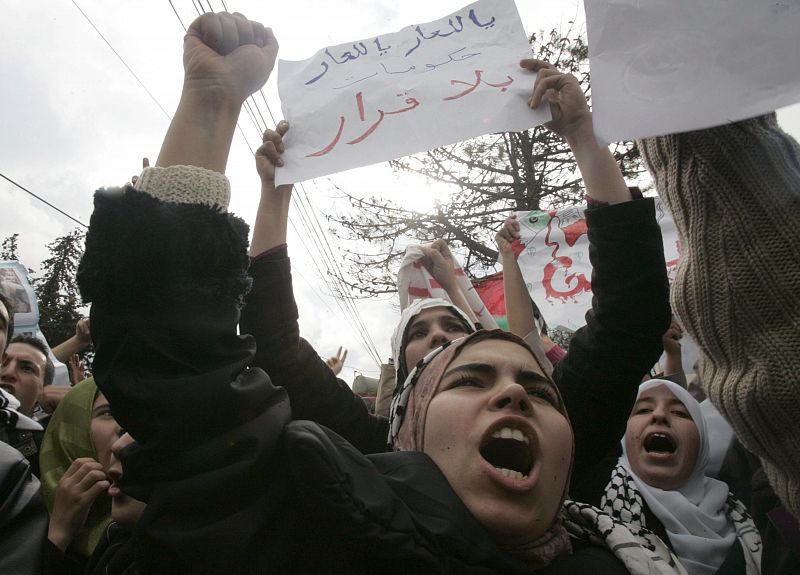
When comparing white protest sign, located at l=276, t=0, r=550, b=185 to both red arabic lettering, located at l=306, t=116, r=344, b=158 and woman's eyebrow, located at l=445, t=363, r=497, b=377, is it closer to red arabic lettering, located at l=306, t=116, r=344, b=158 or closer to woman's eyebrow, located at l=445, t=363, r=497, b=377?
red arabic lettering, located at l=306, t=116, r=344, b=158

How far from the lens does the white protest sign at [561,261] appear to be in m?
3.57

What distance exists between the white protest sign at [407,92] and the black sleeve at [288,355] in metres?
0.31

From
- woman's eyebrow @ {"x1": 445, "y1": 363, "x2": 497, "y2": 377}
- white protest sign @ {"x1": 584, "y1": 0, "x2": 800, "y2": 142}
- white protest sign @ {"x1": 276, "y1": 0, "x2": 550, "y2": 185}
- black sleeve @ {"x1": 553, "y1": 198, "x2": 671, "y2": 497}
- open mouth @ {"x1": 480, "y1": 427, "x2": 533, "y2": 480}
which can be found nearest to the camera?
white protest sign @ {"x1": 584, "y1": 0, "x2": 800, "y2": 142}

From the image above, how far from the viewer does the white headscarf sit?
6.19ft

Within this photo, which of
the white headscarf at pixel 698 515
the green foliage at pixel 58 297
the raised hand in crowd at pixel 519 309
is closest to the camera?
the white headscarf at pixel 698 515

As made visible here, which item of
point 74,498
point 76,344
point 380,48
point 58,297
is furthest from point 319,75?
point 58,297

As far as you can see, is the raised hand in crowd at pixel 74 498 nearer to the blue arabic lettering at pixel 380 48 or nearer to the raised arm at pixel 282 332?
the raised arm at pixel 282 332

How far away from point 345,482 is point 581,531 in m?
0.70

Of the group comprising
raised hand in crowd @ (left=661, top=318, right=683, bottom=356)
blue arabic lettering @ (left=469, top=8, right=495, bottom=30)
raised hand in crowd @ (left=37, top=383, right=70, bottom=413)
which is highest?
blue arabic lettering @ (left=469, top=8, right=495, bottom=30)

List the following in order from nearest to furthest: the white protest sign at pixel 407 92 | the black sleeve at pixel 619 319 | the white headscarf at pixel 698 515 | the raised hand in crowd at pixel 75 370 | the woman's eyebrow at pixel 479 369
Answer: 1. the woman's eyebrow at pixel 479 369
2. the black sleeve at pixel 619 319
3. the white protest sign at pixel 407 92
4. the white headscarf at pixel 698 515
5. the raised hand in crowd at pixel 75 370

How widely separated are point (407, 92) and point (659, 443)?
5.67 feet

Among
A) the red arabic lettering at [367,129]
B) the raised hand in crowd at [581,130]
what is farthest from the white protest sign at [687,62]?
the red arabic lettering at [367,129]

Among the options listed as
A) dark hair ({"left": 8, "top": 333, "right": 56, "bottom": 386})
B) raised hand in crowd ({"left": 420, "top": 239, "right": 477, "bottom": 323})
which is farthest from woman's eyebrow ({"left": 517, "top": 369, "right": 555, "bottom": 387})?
dark hair ({"left": 8, "top": 333, "right": 56, "bottom": 386})

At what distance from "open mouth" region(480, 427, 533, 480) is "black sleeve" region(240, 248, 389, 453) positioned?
75 cm
